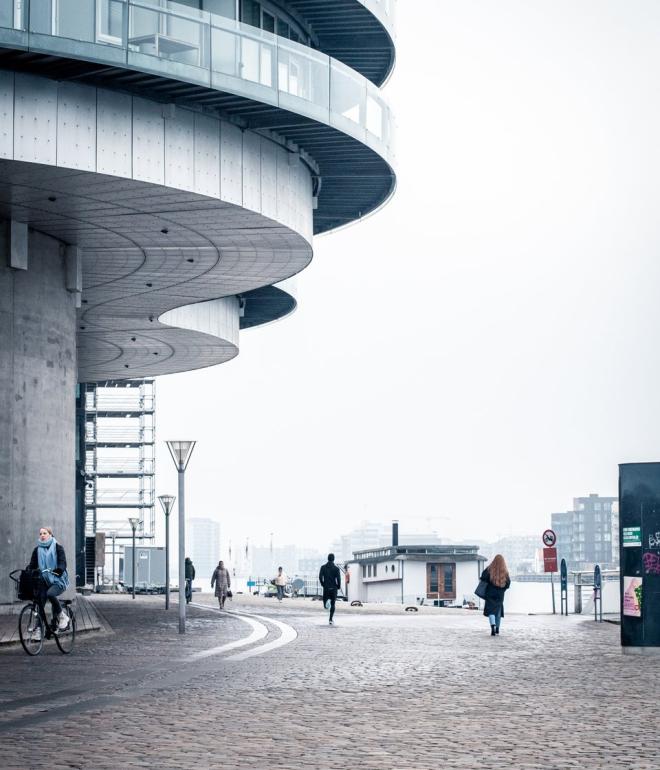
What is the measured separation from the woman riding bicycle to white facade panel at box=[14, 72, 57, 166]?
7.60 meters

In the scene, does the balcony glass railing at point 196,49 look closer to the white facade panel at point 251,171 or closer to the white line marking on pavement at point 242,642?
the white facade panel at point 251,171

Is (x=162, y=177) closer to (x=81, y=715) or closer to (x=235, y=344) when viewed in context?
(x=81, y=715)

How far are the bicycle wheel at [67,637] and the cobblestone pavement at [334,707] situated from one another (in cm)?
18

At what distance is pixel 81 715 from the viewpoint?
1143 cm

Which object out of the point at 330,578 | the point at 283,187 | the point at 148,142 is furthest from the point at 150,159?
the point at 330,578

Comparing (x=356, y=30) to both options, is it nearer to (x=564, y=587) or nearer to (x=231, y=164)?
(x=231, y=164)

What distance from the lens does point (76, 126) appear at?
975 inches

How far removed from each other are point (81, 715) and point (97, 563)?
64.4 m

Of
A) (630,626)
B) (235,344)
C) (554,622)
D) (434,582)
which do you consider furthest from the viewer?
(434,582)

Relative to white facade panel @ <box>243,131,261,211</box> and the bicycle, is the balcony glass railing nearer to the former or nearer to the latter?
white facade panel @ <box>243,131,261,211</box>

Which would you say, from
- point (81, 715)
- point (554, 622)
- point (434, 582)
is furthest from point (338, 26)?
point (434, 582)

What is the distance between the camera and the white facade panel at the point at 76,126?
24.5 meters

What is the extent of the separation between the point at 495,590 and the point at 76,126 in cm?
1130

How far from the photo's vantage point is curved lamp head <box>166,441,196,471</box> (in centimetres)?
2555
